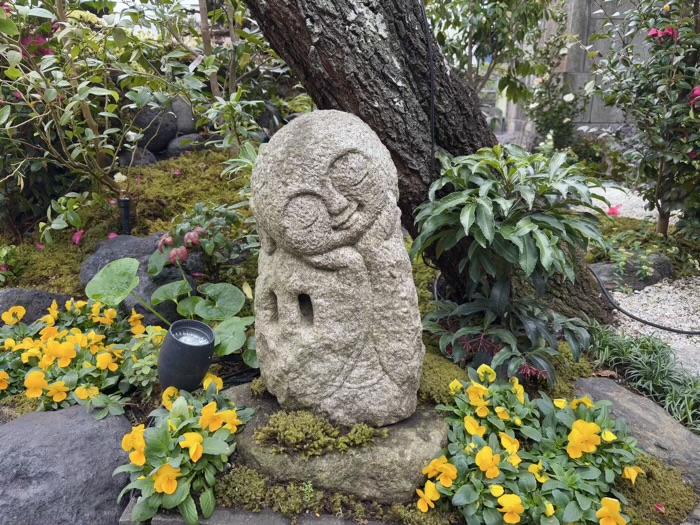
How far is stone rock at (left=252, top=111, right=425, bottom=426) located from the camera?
1.97 m

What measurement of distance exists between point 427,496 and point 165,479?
0.99 metres

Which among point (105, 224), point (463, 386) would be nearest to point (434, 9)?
point (105, 224)

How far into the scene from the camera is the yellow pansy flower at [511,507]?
5.99ft

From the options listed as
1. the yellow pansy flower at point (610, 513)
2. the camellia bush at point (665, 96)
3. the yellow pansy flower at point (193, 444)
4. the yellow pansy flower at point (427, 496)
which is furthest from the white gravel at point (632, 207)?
Answer: the yellow pansy flower at point (193, 444)

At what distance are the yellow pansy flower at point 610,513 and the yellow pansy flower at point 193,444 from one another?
4.88 ft

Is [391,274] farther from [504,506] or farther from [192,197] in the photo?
[192,197]

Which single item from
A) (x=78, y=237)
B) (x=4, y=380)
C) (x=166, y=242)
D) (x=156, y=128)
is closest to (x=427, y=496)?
(x=166, y=242)

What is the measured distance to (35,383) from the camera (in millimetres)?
2506

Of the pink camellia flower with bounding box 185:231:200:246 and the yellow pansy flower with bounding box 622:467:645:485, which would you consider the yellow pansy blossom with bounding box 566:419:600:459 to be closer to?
the yellow pansy flower with bounding box 622:467:645:485

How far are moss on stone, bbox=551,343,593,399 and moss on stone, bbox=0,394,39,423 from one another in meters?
2.78

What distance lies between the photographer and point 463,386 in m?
2.40

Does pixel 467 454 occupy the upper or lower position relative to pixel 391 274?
lower

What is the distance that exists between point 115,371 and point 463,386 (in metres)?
1.88

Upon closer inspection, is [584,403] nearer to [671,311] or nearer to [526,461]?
[526,461]
